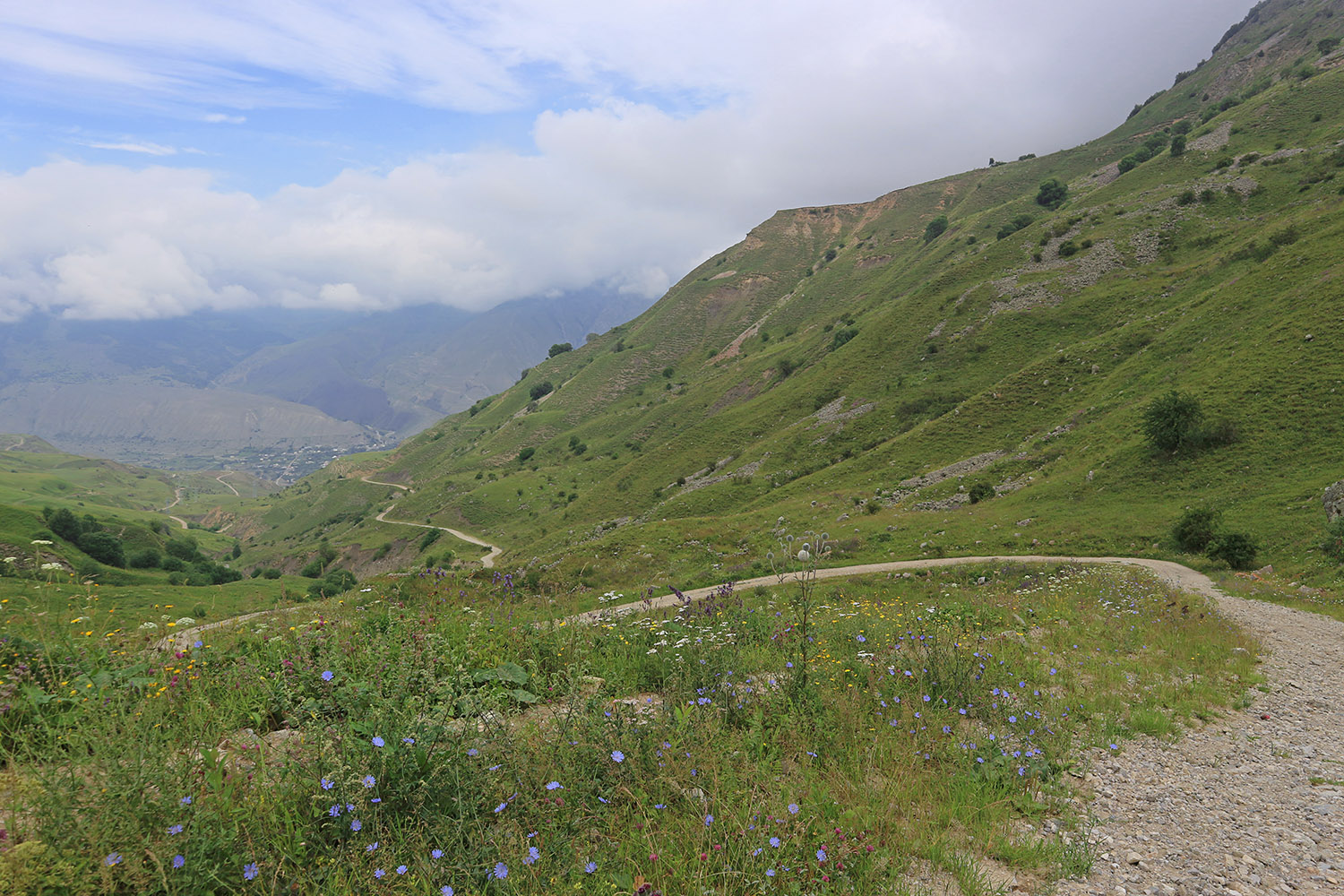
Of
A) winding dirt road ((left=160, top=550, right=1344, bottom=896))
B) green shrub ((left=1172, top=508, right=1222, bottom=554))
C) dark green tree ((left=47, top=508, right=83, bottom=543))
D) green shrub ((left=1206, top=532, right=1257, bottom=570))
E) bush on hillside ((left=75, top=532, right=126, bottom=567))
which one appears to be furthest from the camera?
dark green tree ((left=47, top=508, right=83, bottom=543))

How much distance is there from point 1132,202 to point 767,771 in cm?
9422

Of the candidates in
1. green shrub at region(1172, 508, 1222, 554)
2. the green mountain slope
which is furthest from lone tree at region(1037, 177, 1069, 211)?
green shrub at region(1172, 508, 1222, 554)

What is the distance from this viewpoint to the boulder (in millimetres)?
22281

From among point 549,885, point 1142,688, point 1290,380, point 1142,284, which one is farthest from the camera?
point 1142,284

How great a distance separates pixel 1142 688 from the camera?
8180 mm

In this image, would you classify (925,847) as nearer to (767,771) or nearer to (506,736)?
(767,771)

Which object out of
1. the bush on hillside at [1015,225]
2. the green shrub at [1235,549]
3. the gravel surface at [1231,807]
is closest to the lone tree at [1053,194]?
the bush on hillside at [1015,225]

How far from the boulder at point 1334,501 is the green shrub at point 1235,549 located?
8.59 ft

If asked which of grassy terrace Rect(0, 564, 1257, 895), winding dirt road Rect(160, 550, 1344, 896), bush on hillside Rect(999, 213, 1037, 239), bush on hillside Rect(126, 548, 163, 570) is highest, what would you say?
bush on hillside Rect(999, 213, 1037, 239)

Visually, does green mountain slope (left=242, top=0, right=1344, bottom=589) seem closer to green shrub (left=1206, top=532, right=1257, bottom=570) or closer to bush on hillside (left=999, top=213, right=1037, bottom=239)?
bush on hillside (left=999, top=213, right=1037, bottom=239)

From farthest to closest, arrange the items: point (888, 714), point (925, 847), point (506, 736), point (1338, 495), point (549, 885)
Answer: point (1338, 495) → point (888, 714) → point (506, 736) → point (925, 847) → point (549, 885)

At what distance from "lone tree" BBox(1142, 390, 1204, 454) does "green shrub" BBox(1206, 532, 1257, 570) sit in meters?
10.5

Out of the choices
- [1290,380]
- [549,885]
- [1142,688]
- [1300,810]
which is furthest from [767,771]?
[1290,380]

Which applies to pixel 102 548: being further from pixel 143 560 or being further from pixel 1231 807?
pixel 1231 807
